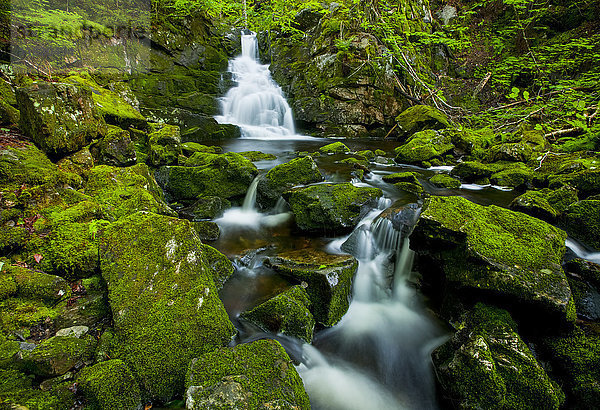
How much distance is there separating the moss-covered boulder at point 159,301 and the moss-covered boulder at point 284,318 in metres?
0.43

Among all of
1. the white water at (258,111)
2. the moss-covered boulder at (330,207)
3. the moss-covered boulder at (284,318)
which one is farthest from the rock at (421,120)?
the moss-covered boulder at (284,318)

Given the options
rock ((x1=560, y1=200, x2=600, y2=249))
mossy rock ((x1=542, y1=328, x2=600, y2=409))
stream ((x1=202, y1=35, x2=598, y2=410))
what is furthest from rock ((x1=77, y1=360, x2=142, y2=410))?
rock ((x1=560, y1=200, x2=600, y2=249))

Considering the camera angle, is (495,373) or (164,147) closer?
(495,373)

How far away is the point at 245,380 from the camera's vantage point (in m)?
2.05

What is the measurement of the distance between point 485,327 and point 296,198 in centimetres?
368

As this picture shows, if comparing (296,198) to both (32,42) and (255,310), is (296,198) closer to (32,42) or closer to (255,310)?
(255,310)

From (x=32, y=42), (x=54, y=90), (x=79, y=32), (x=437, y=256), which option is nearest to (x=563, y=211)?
(x=437, y=256)

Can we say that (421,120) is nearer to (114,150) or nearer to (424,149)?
(424,149)

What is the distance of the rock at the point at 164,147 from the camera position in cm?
686

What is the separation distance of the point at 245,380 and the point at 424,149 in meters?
9.63

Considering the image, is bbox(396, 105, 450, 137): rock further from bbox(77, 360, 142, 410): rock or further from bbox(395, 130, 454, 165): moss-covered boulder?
bbox(77, 360, 142, 410): rock

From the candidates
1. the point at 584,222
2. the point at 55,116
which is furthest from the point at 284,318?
the point at 584,222

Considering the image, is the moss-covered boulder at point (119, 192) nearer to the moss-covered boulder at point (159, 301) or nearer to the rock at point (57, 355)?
the moss-covered boulder at point (159, 301)

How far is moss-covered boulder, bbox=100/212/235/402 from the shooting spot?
223 cm
